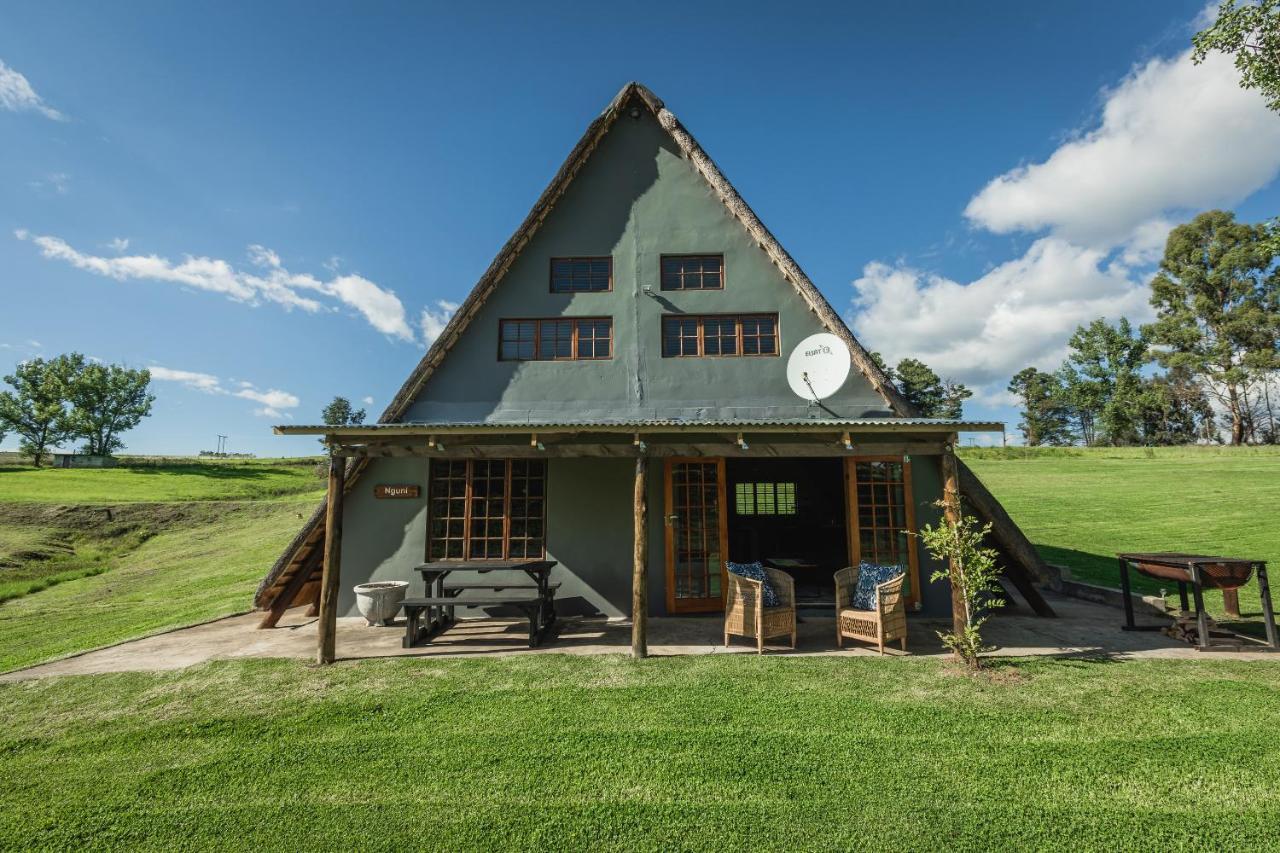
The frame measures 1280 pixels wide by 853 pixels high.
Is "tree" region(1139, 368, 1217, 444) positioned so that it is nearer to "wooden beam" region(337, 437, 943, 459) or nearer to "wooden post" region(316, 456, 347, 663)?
"wooden beam" region(337, 437, 943, 459)

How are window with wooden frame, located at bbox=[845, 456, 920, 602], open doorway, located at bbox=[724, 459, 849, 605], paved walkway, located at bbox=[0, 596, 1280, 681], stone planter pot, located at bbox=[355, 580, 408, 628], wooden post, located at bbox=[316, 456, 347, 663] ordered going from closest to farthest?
wooden post, located at bbox=[316, 456, 347, 663]
paved walkway, located at bbox=[0, 596, 1280, 681]
stone planter pot, located at bbox=[355, 580, 408, 628]
window with wooden frame, located at bbox=[845, 456, 920, 602]
open doorway, located at bbox=[724, 459, 849, 605]

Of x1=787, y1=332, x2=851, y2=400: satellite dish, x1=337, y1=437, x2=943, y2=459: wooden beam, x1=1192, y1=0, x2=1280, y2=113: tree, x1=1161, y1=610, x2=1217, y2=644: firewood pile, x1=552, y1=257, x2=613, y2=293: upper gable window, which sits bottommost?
x1=1161, y1=610, x2=1217, y2=644: firewood pile

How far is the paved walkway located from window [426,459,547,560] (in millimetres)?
1223

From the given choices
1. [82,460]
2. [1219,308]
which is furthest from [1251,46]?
[82,460]

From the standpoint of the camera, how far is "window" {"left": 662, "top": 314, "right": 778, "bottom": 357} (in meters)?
9.49

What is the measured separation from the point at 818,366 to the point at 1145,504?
1753 centimetres

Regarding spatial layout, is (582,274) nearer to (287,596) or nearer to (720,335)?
(720,335)

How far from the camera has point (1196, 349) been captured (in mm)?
35969

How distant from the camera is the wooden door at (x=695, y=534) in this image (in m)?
8.63

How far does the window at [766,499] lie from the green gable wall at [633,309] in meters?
5.75

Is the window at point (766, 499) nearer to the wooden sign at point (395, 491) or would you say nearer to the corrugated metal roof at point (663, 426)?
the corrugated metal roof at point (663, 426)

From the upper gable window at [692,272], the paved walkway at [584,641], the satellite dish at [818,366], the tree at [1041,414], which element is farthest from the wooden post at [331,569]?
the tree at [1041,414]

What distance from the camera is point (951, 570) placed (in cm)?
631

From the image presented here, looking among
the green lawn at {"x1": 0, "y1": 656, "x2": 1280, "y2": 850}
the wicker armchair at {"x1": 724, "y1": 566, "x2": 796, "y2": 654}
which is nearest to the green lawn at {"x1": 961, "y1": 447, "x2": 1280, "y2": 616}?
the green lawn at {"x1": 0, "y1": 656, "x2": 1280, "y2": 850}
